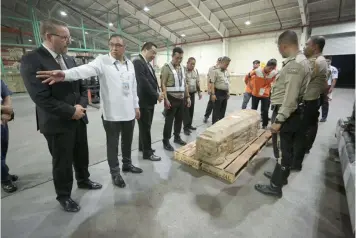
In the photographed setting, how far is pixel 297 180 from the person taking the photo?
262cm

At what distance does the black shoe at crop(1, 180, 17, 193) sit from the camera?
233cm

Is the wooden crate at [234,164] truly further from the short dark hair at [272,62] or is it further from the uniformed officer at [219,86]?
the short dark hair at [272,62]

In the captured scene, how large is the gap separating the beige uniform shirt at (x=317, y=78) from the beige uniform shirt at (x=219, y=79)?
6.72 ft

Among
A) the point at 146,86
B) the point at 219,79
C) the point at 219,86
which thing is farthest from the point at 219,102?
the point at 146,86

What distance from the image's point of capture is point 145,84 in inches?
111

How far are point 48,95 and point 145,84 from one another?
139 cm

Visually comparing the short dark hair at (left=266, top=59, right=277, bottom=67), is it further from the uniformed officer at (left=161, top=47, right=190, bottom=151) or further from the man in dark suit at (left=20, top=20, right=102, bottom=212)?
the man in dark suit at (left=20, top=20, right=102, bottom=212)

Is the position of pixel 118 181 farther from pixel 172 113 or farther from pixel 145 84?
pixel 172 113

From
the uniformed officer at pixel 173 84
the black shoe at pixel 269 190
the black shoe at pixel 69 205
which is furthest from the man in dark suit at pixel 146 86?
the black shoe at pixel 269 190

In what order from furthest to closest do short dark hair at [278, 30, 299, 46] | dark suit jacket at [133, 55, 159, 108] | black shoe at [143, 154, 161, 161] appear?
black shoe at [143, 154, 161, 161] → dark suit jacket at [133, 55, 159, 108] → short dark hair at [278, 30, 299, 46]

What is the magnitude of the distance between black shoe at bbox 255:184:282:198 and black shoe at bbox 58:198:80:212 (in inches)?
87.3

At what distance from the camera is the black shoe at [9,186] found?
91.7 inches

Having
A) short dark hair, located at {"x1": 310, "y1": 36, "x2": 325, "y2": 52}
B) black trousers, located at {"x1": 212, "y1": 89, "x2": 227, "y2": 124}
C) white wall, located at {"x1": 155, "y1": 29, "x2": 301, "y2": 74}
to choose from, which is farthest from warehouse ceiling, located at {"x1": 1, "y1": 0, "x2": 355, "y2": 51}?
short dark hair, located at {"x1": 310, "y1": 36, "x2": 325, "y2": 52}

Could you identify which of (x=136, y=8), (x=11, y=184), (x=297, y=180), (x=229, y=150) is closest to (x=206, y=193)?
(x=229, y=150)
